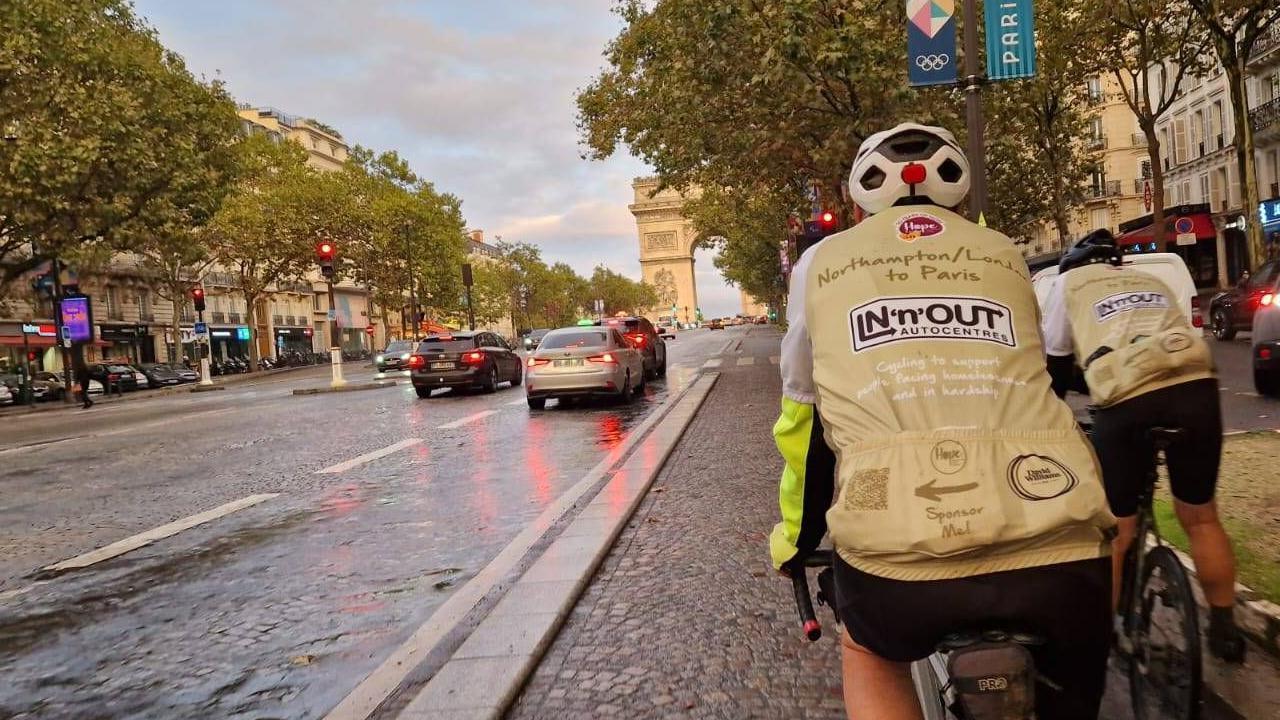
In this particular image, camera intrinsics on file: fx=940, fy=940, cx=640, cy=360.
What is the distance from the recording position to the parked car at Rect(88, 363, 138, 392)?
37.8m

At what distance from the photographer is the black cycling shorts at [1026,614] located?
5.19ft

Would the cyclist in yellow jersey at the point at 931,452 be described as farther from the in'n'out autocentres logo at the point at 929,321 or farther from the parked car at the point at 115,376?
the parked car at the point at 115,376

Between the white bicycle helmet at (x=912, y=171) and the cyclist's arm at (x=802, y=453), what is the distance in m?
0.22

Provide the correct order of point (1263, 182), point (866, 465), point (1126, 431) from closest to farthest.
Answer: point (866, 465)
point (1126, 431)
point (1263, 182)

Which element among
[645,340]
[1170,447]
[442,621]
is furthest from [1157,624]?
[645,340]

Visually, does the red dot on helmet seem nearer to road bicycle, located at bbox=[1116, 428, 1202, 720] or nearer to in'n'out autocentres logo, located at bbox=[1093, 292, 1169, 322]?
in'n'out autocentres logo, located at bbox=[1093, 292, 1169, 322]

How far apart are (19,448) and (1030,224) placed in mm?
39240

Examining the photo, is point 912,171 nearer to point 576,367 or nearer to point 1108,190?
point 576,367

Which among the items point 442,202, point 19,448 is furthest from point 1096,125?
point 19,448

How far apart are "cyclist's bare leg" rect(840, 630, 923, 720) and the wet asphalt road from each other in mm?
2181

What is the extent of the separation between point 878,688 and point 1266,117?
39.8 m

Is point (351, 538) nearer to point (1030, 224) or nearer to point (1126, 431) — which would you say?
point (1126, 431)

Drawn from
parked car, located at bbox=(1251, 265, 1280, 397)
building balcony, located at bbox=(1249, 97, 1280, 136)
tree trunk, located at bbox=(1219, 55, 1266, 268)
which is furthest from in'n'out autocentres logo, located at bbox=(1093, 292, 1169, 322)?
building balcony, located at bbox=(1249, 97, 1280, 136)

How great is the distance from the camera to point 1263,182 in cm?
3534
